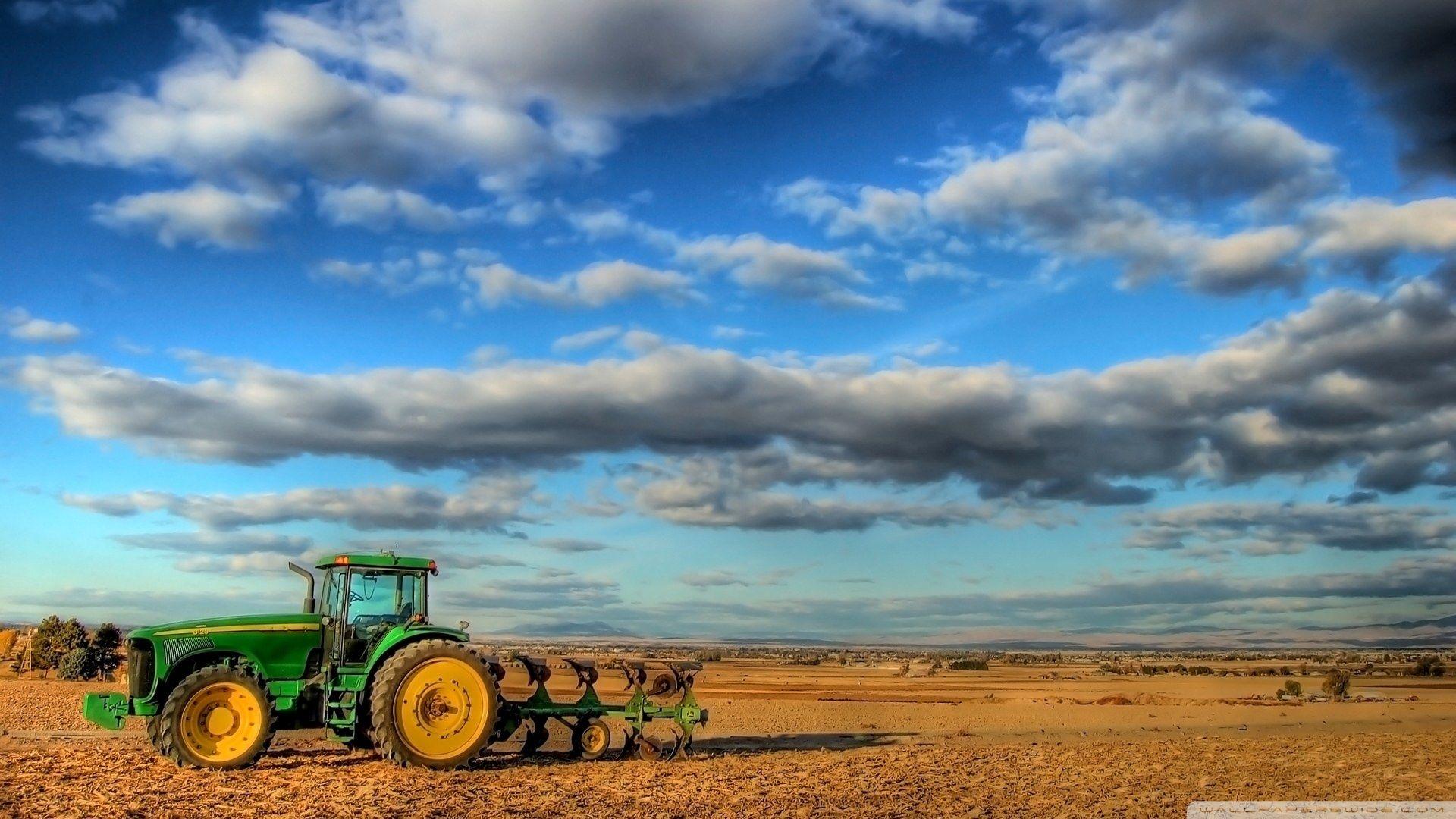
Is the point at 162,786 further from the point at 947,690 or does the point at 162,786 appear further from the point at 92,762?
the point at 947,690

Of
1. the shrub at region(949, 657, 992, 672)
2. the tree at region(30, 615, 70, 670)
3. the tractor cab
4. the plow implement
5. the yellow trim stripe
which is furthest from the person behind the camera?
the shrub at region(949, 657, 992, 672)

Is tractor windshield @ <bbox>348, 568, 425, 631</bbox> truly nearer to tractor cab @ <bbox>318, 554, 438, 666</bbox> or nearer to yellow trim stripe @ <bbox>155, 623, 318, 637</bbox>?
tractor cab @ <bbox>318, 554, 438, 666</bbox>

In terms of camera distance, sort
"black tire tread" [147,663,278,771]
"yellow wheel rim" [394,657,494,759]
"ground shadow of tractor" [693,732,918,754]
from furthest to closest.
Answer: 1. "ground shadow of tractor" [693,732,918,754]
2. "yellow wheel rim" [394,657,494,759]
3. "black tire tread" [147,663,278,771]

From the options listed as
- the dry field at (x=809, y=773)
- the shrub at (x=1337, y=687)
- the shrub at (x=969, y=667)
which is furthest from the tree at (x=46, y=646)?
the shrub at (x=969, y=667)

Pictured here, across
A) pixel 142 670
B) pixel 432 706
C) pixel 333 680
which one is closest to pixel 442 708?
pixel 432 706

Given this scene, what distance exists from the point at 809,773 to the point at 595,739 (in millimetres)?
3280

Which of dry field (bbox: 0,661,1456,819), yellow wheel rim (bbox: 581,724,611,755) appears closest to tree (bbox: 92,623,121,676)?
dry field (bbox: 0,661,1456,819)

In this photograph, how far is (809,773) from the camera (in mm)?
15414

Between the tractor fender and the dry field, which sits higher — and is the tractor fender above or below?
above

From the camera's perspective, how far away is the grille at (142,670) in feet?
47.5

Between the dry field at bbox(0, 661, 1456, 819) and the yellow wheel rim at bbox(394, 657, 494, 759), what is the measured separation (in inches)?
22.5

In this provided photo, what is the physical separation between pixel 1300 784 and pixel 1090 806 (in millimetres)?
4089

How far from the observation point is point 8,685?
3144 centimetres

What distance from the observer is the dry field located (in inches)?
478
